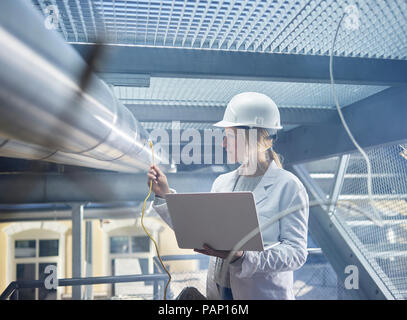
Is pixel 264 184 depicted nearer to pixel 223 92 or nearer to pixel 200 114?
pixel 223 92

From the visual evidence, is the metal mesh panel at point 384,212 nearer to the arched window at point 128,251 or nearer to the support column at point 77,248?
the support column at point 77,248

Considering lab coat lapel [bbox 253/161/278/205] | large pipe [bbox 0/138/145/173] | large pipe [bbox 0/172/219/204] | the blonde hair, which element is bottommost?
lab coat lapel [bbox 253/161/278/205]

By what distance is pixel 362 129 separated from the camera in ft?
7.64

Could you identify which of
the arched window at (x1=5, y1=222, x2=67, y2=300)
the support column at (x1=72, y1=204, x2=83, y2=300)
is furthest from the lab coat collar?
the arched window at (x1=5, y1=222, x2=67, y2=300)

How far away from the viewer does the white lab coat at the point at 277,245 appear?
1111 millimetres

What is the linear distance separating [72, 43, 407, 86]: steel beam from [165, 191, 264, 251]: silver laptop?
2.35ft

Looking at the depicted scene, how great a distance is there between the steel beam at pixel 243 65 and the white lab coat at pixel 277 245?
601 mm

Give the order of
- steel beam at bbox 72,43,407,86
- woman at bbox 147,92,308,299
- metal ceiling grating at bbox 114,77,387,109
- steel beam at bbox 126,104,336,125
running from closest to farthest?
woman at bbox 147,92,308,299, steel beam at bbox 72,43,407,86, metal ceiling grating at bbox 114,77,387,109, steel beam at bbox 126,104,336,125

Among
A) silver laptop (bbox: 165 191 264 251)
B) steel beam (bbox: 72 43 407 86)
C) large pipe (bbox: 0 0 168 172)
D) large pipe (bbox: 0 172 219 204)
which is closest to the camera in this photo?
large pipe (bbox: 0 0 168 172)

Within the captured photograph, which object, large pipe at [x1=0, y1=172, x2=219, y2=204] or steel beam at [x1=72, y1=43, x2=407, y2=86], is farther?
large pipe at [x1=0, y1=172, x2=219, y2=204]

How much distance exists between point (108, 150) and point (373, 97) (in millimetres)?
1621

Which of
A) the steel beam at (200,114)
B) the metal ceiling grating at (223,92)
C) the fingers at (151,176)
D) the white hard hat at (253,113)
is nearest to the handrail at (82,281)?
the steel beam at (200,114)

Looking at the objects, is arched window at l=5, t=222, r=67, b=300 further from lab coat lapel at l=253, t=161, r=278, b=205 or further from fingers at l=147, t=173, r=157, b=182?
lab coat lapel at l=253, t=161, r=278, b=205

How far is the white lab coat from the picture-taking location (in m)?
1.11
